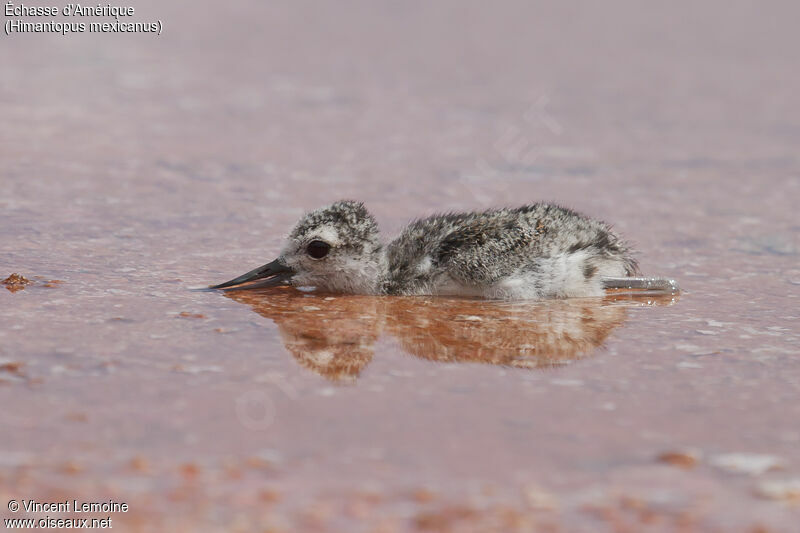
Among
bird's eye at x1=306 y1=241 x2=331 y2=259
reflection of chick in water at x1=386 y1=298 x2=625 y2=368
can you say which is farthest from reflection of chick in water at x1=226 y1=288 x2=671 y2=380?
bird's eye at x1=306 y1=241 x2=331 y2=259

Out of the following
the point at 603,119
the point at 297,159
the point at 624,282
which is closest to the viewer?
the point at 624,282

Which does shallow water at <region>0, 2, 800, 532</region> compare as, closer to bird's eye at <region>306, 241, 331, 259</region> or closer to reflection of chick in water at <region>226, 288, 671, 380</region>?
reflection of chick in water at <region>226, 288, 671, 380</region>

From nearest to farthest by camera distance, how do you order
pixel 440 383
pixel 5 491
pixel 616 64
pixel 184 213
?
pixel 5 491
pixel 440 383
pixel 184 213
pixel 616 64

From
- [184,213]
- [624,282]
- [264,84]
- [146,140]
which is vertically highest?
[264,84]

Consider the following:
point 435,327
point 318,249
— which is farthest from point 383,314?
point 318,249

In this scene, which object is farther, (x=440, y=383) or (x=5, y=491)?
(x=440, y=383)

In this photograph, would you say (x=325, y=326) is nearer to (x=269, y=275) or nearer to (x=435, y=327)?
(x=435, y=327)

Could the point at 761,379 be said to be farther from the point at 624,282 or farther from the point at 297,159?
the point at 297,159

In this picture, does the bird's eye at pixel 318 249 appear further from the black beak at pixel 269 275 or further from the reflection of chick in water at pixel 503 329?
the reflection of chick in water at pixel 503 329

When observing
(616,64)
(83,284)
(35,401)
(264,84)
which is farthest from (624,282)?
(616,64)
